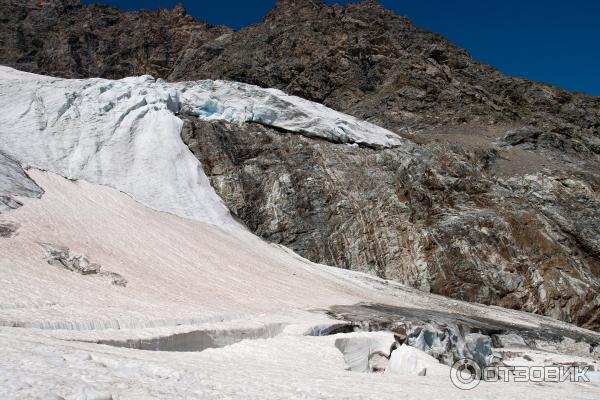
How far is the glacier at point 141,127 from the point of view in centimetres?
3036

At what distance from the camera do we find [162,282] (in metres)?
19.1

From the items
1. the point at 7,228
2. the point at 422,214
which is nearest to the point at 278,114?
the point at 422,214

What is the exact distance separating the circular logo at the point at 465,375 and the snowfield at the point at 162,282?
288 mm

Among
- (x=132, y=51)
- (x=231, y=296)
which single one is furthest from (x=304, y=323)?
(x=132, y=51)

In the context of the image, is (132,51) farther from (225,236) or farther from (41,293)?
(41,293)

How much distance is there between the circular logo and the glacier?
60.0 feet

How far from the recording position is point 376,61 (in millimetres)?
63156

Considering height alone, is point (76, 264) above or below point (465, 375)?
below

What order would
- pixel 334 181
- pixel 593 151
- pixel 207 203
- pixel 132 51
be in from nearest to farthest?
pixel 207 203 < pixel 334 181 < pixel 593 151 < pixel 132 51

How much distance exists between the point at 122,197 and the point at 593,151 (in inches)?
1602

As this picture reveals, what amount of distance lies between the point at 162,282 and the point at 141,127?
1934 centimetres

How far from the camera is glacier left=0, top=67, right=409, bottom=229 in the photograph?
30.4 metres

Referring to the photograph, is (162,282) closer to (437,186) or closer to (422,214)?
(422,214)

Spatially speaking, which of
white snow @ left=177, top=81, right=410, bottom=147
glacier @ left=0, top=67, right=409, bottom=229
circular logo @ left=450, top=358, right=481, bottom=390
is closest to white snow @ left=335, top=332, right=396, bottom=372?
circular logo @ left=450, top=358, right=481, bottom=390
